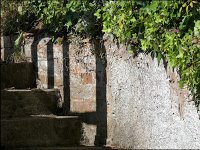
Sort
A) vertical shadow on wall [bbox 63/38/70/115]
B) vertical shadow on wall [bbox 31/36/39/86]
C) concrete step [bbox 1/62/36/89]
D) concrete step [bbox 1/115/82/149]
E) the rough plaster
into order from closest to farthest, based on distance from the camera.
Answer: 1. the rough plaster
2. concrete step [bbox 1/115/82/149]
3. vertical shadow on wall [bbox 63/38/70/115]
4. concrete step [bbox 1/62/36/89]
5. vertical shadow on wall [bbox 31/36/39/86]

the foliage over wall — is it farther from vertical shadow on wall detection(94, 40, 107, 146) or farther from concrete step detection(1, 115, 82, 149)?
concrete step detection(1, 115, 82, 149)

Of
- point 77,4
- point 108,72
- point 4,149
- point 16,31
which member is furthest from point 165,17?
point 16,31

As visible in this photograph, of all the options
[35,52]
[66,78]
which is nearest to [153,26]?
[66,78]

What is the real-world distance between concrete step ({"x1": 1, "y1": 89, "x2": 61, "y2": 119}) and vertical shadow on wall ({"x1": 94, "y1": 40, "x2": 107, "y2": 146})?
1.91 ft

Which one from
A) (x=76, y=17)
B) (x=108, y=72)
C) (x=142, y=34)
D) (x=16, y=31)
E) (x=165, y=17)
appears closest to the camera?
(x=165, y=17)

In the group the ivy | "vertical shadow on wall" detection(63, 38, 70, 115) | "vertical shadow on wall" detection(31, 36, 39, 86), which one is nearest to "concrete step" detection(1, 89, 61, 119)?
"vertical shadow on wall" detection(63, 38, 70, 115)

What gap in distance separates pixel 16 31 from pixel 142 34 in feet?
8.24

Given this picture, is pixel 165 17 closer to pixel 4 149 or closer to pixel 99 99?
pixel 99 99

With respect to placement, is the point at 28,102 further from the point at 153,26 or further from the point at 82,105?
the point at 153,26

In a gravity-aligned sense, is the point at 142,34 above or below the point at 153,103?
above

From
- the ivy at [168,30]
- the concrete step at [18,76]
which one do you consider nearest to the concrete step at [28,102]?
the concrete step at [18,76]

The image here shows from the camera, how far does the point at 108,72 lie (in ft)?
14.4

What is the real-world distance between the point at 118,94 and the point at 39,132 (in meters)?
0.89

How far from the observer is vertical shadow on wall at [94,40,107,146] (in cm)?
441
